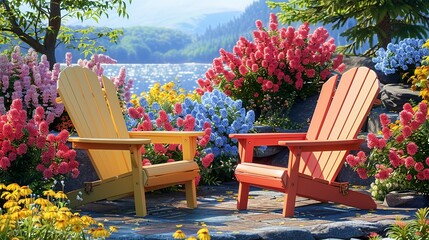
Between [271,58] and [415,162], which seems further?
[271,58]

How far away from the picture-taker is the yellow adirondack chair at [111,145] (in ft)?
17.8

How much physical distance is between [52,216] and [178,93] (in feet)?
18.1

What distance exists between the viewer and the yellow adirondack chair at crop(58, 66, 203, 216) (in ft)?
17.8

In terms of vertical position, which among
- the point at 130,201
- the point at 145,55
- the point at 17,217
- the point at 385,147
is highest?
the point at 17,217

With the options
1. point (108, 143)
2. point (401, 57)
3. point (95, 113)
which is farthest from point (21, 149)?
point (401, 57)

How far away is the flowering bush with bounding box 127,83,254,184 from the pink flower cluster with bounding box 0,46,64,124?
71 cm

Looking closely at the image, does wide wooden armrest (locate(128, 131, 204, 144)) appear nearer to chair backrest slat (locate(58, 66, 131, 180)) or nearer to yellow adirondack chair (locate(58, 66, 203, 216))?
yellow adirondack chair (locate(58, 66, 203, 216))

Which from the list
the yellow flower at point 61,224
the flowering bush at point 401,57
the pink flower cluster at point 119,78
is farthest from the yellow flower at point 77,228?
the flowering bush at point 401,57

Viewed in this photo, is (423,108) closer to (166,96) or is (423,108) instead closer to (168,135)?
(168,135)

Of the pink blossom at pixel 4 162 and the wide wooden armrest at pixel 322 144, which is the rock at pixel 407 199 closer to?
the wide wooden armrest at pixel 322 144

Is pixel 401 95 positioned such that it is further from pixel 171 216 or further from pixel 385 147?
pixel 171 216

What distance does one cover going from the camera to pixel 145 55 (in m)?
45.7

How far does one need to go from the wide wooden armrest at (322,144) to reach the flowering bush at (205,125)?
4.43ft

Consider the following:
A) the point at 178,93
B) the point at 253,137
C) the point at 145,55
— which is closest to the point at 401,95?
the point at 178,93
